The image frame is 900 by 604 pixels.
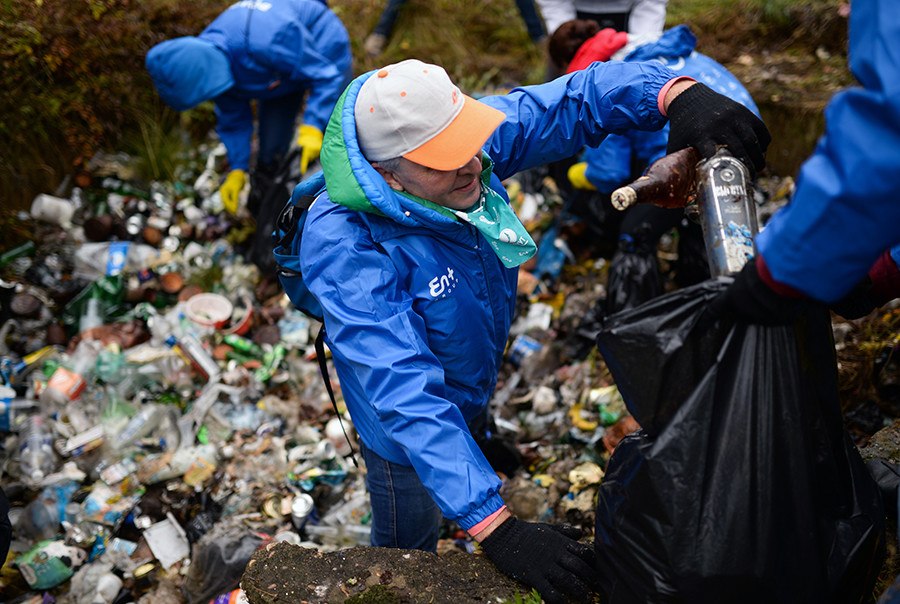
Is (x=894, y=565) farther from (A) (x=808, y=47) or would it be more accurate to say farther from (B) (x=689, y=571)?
(A) (x=808, y=47)

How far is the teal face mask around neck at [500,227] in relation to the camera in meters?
1.88

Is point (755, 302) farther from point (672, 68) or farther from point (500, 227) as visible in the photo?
point (672, 68)

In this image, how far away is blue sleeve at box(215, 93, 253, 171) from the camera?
4441 mm

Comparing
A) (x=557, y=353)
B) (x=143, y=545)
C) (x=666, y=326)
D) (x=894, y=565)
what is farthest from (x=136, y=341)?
(x=894, y=565)

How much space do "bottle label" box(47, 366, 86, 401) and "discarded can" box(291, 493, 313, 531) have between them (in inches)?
67.0

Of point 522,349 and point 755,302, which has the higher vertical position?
point 755,302

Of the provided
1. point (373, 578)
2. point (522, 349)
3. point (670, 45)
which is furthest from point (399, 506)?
point (670, 45)

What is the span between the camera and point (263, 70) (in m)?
4.14

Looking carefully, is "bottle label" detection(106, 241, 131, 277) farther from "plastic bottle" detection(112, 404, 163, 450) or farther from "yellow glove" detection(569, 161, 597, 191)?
"yellow glove" detection(569, 161, 597, 191)

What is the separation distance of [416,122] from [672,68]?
1.75 m

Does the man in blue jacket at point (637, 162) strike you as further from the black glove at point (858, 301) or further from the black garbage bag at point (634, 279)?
the black glove at point (858, 301)

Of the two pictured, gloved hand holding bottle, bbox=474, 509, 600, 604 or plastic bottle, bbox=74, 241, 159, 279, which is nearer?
gloved hand holding bottle, bbox=474, 509, 600, 604

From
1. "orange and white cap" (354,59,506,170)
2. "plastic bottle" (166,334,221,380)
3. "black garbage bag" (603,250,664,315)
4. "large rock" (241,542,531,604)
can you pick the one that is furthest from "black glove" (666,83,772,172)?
"plastic bottle" (166,334,221,380)

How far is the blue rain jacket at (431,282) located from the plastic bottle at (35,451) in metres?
2.37
